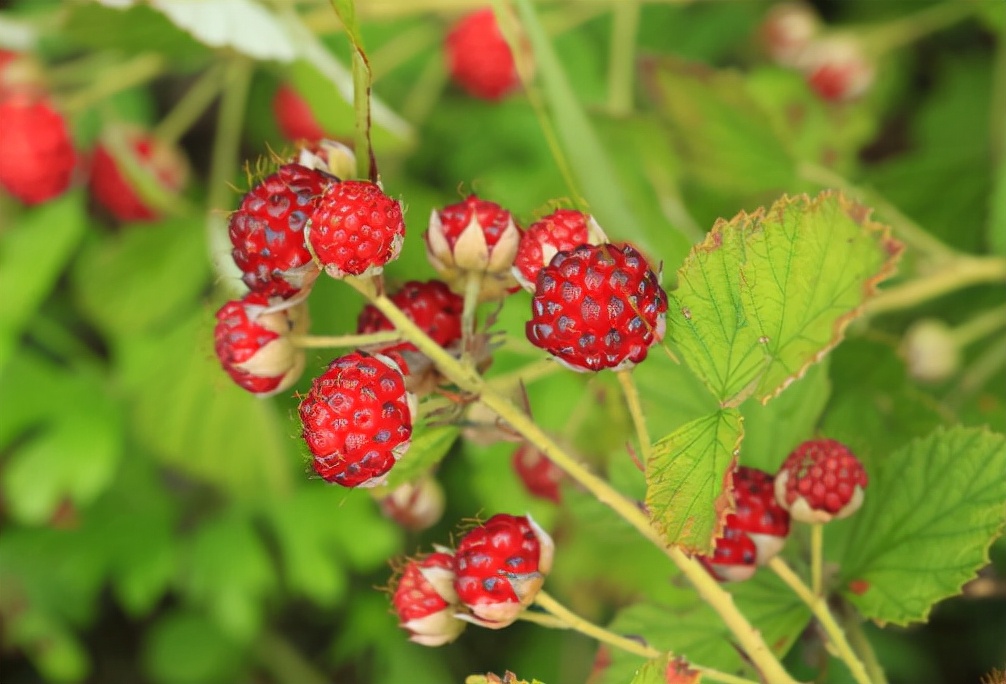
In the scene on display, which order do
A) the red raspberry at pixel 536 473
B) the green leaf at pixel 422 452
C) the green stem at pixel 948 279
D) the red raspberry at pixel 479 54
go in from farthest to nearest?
the red raspberry at pixel 479 54 → the green stem at pixel 948 279 → the red raspberry at pixel 536 473 → the green leaf at pixel 422 452

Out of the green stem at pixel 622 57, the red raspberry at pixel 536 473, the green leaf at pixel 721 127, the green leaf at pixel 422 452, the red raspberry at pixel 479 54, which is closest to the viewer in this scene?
the green leaf at pixel 422 452

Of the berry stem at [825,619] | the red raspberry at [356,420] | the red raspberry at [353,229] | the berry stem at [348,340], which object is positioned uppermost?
the red raspberry at [353,229]

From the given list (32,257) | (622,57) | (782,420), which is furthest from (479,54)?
(782,420)

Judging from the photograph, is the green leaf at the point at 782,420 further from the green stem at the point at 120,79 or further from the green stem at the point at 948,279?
the green stem at the point at 120,79

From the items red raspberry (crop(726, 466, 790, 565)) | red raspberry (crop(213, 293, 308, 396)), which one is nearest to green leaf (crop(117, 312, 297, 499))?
red raspberry (crop(213, 293, 308, 396))

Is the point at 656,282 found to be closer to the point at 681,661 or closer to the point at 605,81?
the point at 681,661

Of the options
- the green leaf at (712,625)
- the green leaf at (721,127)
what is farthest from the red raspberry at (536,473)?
the green leaf at (721,127)

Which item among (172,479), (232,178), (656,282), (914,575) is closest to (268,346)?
(656,282)
